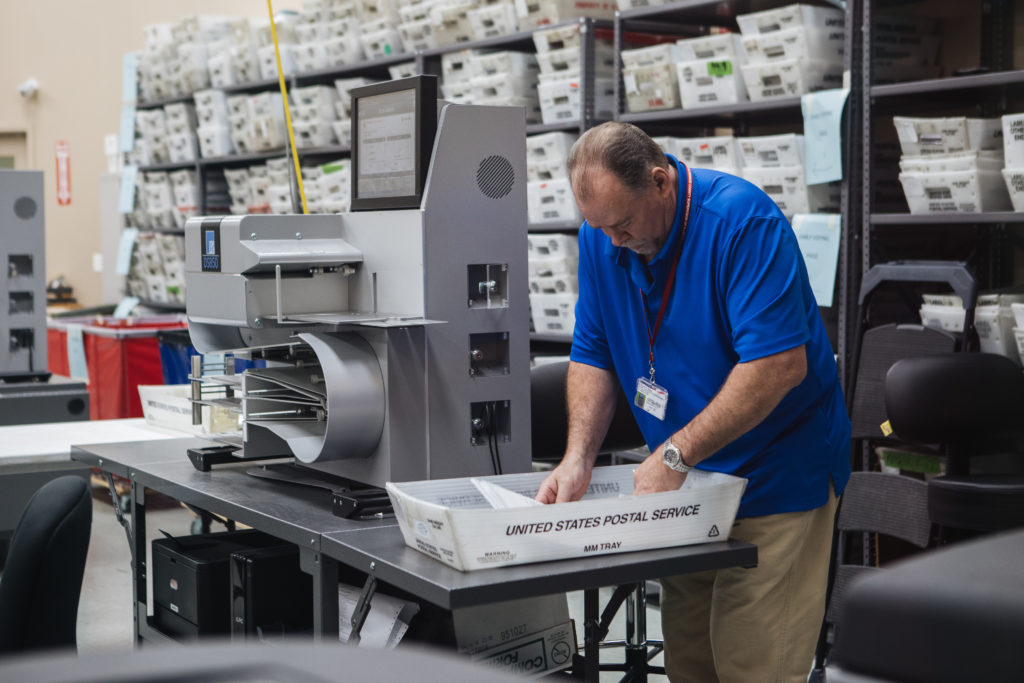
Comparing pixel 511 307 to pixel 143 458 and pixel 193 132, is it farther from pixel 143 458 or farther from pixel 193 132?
pixel 193 132

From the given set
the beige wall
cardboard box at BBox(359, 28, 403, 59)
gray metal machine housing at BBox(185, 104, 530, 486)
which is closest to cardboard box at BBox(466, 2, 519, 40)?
cardboard box at BBox(359, 28, 403, 59)

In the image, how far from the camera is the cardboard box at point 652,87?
4.01 m

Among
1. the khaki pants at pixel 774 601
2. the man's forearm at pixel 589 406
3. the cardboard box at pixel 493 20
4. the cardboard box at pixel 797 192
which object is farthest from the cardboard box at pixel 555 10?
the khaki pants at pixel 774 601

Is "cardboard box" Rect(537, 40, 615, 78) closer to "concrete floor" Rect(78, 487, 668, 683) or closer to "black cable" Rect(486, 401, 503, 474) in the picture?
"concrete floor" Rect(78, 487, 668, 683)

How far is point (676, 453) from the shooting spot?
1.85 meters

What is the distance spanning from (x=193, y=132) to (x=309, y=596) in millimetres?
5157

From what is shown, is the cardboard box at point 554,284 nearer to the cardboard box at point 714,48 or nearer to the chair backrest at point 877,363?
the cardboard box at point 714,48

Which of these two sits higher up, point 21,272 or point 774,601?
point 21,272

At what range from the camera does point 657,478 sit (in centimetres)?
186

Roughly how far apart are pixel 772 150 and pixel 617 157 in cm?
185

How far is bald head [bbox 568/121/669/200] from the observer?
1.93 metres

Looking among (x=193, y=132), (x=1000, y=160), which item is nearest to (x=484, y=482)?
(x=1000, y=160)

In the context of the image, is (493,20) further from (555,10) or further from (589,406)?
(589,406)

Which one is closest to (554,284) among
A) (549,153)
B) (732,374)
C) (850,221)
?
(549,153)
